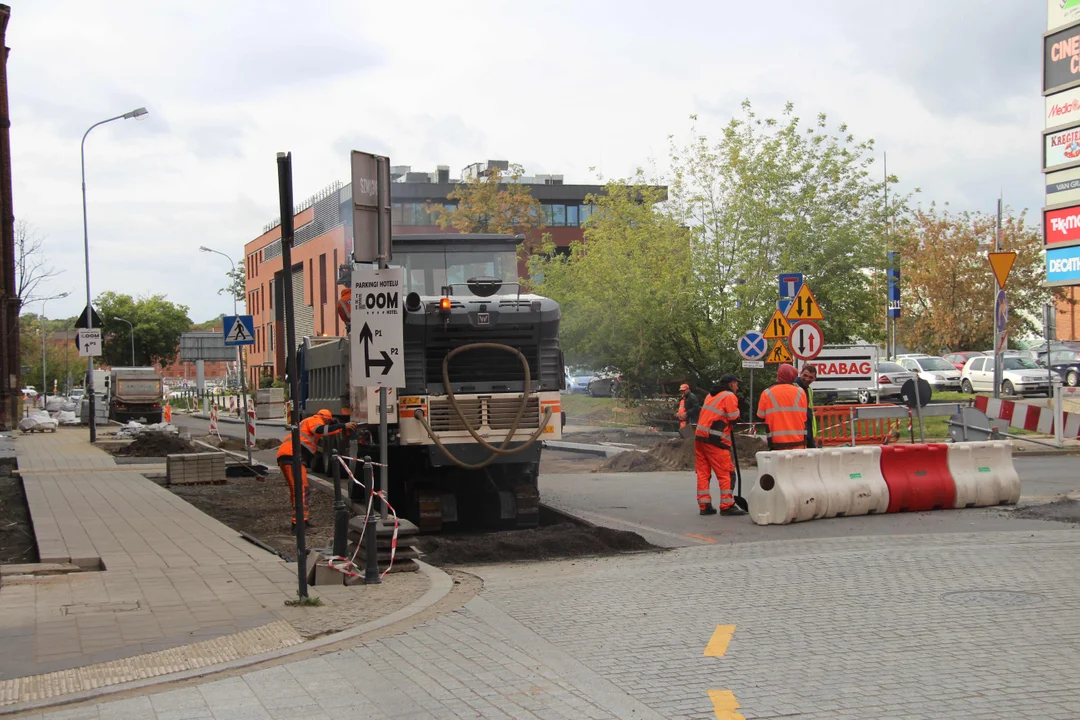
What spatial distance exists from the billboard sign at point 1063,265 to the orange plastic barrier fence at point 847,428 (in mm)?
14481

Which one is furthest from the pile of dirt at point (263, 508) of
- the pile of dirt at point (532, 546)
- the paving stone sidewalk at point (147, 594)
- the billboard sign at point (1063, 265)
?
the billboard sign at point (1063, 265)

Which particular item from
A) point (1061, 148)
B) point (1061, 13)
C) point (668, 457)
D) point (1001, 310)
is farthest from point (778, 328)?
point (1061, 13)

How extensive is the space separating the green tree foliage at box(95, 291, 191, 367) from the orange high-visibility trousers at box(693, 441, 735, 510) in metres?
100

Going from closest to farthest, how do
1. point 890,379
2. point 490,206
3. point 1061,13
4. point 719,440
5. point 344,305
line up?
point 719,440, point 344,305, point 1061,13, point 890,379, point 490,206

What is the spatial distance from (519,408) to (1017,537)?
585 centimetres

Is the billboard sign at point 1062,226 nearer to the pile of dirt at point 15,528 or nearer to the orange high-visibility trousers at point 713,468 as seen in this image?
the orange high-visibility trousers at point 713,468

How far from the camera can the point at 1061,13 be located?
35.8m

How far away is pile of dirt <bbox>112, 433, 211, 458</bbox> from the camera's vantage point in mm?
27844

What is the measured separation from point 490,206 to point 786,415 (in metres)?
45.6

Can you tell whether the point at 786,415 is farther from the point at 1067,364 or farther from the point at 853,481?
the point at 1067,364

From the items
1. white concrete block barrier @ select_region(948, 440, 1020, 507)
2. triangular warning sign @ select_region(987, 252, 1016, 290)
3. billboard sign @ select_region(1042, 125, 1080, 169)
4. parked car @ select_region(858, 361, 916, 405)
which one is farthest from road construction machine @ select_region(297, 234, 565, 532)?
billboard sign @ select_region(1042, 125, 1080, 169)

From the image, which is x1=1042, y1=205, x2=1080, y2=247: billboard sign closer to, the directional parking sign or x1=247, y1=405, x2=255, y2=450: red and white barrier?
x1=247, y1=405, x2=255, y2=450: red and white barrier

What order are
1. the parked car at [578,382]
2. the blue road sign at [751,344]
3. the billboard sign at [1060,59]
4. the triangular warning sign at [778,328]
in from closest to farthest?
1. the triangular warning sign at [778,328]
2. the blue road sign at [751,344]
3. the billboard sign at [1060,59]
4. the parked car at [578,382]

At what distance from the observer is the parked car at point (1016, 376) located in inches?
1603
